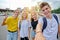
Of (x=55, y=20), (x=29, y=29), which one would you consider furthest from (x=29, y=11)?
(x=55, y=20)

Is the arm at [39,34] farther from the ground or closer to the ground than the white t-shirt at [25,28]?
farther from the ground

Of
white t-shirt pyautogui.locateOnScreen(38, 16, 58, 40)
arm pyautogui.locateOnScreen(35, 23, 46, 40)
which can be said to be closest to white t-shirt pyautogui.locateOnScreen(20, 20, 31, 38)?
white t-shirt pyautogui.locateOnScreen(38, 16, 58, 40)

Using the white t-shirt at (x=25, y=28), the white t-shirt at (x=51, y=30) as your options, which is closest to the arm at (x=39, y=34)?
the white t-shirt at (x=51, y=30)

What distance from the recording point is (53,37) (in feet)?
5.87

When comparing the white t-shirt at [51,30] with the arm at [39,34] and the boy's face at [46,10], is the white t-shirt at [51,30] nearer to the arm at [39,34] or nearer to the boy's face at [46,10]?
the boy's face at [46,10]

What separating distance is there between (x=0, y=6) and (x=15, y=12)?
1.81 ft

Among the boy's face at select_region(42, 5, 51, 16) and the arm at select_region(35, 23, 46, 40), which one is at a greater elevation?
the boy's face at select_region(42, 5, 51, 16)

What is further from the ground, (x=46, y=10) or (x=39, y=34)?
(x=46, y=10)

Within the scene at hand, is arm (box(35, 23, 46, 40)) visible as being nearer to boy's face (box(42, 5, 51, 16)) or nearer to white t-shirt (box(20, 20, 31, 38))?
boy's face (box(42, 5, 51, 16))

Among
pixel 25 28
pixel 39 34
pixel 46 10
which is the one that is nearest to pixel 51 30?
pixel 46 10

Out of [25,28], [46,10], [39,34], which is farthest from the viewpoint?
[25,28]

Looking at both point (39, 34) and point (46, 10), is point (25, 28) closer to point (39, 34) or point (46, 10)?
point (46, 10)

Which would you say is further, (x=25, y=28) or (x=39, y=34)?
(x=25, y=28)

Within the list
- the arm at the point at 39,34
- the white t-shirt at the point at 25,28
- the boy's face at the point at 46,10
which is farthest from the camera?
the white t-shirt at the point at 25,28
